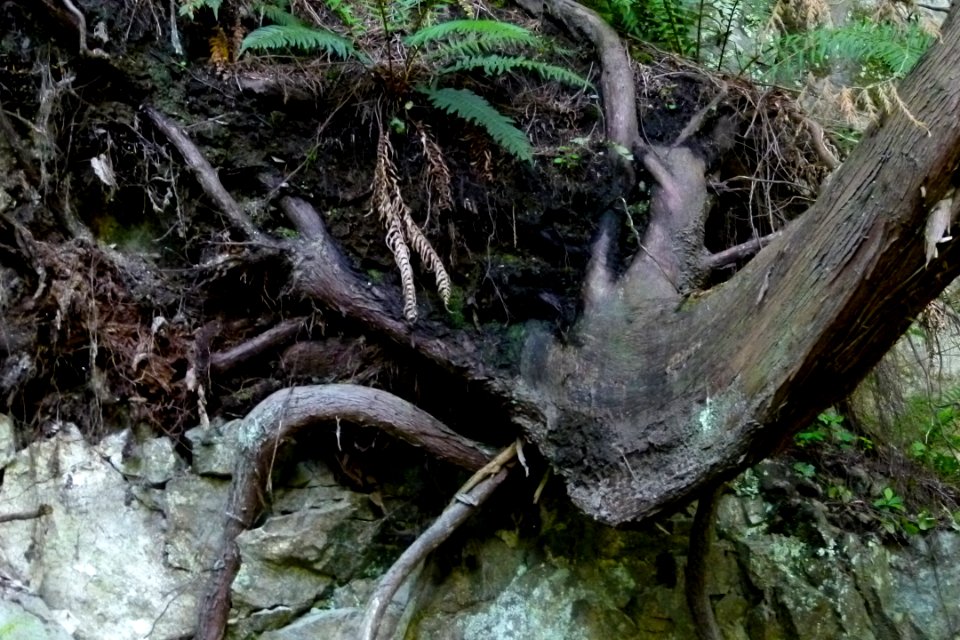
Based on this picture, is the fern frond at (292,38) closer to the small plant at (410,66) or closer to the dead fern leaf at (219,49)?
the small plant at (410,66)

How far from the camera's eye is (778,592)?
11.0 feet

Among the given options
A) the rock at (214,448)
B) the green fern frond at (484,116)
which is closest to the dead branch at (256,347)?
the rock at (214,448)

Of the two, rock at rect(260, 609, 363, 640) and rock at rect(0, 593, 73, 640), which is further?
rock at rect(260, 609, 363, 640)

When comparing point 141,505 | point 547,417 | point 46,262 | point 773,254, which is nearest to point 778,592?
point 547,417

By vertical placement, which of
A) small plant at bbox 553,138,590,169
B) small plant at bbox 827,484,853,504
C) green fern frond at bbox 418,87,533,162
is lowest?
small plant at bbox 827,484,853,504

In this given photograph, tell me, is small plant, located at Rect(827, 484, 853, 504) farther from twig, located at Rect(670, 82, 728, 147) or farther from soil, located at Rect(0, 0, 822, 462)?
twig, located at Rect(670, 82, 728, 147)

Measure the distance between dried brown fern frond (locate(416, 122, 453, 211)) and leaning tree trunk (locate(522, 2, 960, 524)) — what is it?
70cm

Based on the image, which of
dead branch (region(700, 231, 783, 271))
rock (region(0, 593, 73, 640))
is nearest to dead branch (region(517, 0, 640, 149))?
dead branch (region(700, 231, 783, 271))

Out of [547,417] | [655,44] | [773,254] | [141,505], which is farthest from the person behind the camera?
[655,44]

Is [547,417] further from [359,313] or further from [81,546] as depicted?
[81,546]

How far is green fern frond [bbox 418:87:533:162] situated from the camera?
324cm

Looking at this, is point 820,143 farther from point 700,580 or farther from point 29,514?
point 29,514

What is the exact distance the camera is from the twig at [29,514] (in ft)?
9.82

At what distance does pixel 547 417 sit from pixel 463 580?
0.86 metres
